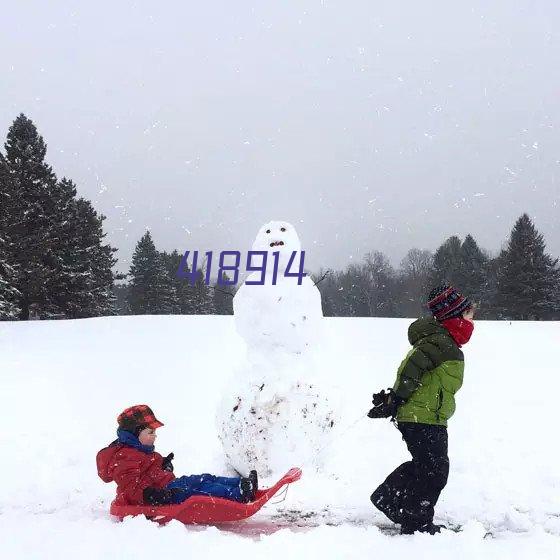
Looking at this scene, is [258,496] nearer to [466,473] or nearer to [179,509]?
[179,509]

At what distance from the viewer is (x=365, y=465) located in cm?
563

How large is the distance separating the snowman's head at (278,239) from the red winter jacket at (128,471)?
235 centimetres

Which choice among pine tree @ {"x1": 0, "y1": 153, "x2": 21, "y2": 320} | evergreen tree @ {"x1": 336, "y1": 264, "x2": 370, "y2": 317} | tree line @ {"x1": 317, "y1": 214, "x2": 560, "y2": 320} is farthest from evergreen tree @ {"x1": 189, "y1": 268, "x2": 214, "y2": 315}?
pine tree @ {"x1": 0, "y1": 153, "x2": 21, "y2": 320}

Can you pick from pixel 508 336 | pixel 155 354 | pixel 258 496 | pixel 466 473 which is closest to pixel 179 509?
pixel 258 496

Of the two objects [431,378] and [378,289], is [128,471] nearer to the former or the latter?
[431,378]

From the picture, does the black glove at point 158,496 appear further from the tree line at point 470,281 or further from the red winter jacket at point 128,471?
the tree line at point 470,281

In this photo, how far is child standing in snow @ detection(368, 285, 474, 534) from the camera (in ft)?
12.3

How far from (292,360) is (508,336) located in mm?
12523

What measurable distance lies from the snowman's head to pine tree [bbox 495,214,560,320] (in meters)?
34.7

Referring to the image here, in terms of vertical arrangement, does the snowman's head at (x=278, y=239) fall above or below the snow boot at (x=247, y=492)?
above

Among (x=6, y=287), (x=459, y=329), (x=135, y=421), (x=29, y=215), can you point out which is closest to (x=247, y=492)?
(x=135, y=421)

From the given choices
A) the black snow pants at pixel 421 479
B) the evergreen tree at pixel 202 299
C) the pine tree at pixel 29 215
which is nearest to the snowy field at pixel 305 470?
the black snow pants at pixel 421 479

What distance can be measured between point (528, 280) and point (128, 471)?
121 feet

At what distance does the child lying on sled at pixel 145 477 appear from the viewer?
3990 millimetres
